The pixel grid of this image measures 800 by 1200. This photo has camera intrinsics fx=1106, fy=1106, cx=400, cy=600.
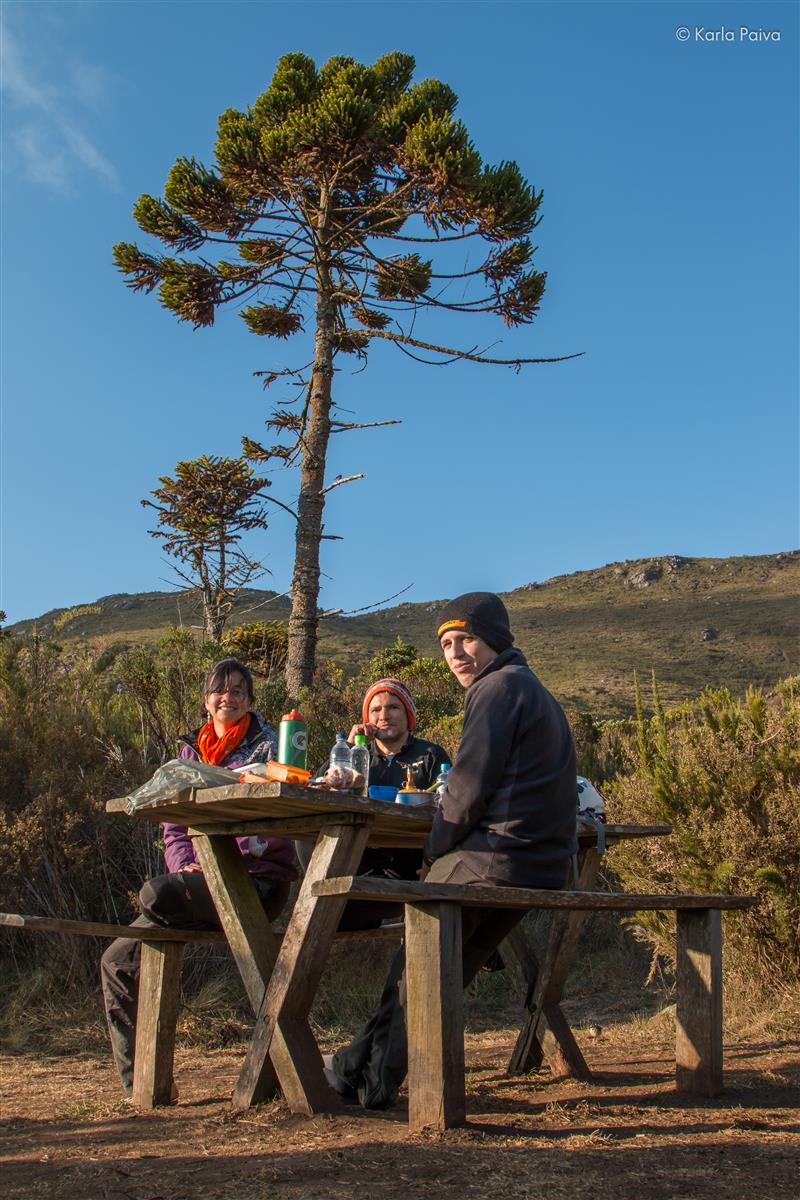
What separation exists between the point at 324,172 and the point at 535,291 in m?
3.04

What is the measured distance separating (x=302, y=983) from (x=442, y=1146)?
2.50ft

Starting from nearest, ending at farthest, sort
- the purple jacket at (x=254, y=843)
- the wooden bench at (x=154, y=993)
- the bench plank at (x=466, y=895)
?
1. the bench plank at (x=466, y=895)
2. the wooden bench at (x=154, y=993)
3. the purple jacket at (x=254, y=843)

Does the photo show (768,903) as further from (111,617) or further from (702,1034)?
(111,617)

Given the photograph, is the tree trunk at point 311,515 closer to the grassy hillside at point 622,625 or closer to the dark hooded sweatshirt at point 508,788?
the dark hooded sweatshirt at point 508,788

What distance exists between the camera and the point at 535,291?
14172 mm

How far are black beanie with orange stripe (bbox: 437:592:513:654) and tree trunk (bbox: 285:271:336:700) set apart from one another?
8.46 meters

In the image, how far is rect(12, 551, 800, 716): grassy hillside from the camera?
37.8 meters

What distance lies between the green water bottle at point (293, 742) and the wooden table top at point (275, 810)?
0.21 metres

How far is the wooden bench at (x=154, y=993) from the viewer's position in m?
4.09

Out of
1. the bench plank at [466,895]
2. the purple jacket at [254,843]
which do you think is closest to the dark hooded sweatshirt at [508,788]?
the bench plank at [466,895]

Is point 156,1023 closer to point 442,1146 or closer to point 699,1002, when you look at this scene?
point 442,1146

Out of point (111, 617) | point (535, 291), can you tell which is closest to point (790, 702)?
point (535, 291)

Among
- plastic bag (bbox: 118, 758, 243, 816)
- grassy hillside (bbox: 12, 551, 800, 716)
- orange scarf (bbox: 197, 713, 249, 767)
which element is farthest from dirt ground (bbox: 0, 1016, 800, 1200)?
grassy hillside (bbox: 12, 551, 800, 716)

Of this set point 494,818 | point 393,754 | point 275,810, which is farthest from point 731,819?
point 275,810
